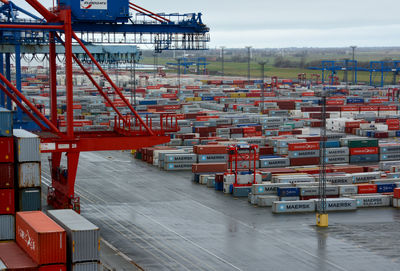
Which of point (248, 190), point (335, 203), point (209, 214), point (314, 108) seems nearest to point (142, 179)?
point (248, 190)

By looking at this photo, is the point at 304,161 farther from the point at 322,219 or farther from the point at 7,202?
the point at 7,202

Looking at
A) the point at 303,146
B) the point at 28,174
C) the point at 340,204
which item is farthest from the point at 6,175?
the point at 303,146

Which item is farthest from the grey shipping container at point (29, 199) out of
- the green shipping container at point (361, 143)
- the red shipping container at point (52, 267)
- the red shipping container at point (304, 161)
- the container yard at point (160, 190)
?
the green shipping container at point (361, 143)

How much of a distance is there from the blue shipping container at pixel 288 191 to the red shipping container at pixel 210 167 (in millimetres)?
13102

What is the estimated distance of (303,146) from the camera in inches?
3091

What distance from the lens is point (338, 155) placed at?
8038 centimetres

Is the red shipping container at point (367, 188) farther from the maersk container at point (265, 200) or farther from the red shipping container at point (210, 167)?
the red shipping container at point (210, 167)

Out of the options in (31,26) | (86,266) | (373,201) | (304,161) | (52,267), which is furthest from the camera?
(304,161)

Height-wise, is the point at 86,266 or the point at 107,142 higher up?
the point at 107,142

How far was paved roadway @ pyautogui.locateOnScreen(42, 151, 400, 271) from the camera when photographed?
41.4m

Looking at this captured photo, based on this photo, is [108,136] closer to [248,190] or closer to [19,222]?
[248,190]

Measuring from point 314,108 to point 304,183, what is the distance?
74.5 meters

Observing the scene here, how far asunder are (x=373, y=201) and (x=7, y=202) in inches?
1212

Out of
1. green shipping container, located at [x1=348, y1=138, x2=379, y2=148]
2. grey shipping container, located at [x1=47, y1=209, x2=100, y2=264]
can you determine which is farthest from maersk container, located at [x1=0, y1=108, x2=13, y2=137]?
green shipping container, located at [x1=348, y1=138, x2=379, y2=148]
